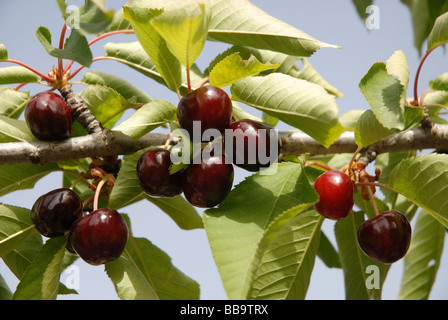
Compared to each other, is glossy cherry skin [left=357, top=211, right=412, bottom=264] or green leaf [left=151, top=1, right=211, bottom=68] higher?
green leaf [left=151, top=1, right=211, bottom=68]

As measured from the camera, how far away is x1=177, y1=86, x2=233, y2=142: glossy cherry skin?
99 cm

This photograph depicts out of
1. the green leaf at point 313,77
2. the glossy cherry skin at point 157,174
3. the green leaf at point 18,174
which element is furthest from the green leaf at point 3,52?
the green leaf at point 313,77

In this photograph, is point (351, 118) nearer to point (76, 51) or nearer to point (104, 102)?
point (104, 102)

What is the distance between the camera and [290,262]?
1213 mm

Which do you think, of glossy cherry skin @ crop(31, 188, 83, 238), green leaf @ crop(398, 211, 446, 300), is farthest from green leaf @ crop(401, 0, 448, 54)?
glossy cherry skin @ crop(31, 188, 83, 238)

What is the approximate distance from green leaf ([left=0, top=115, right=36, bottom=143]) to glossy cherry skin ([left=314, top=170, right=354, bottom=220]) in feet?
2.64

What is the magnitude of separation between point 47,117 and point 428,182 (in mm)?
974

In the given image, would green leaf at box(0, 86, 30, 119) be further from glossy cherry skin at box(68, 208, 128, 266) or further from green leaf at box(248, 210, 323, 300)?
green leaf at box(248, 210, 323, 300)

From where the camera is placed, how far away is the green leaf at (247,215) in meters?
0.83

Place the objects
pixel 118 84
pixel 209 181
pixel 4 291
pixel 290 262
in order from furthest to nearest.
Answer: pixel 118 84 → pixel 4 291 → pixel 290 262 → pixel 209 181

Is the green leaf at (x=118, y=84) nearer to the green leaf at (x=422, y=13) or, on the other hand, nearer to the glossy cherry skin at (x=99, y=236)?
the glossy cherry skin at (x=99, y=236)

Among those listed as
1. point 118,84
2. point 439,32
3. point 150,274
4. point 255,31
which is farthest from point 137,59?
point 439,32
